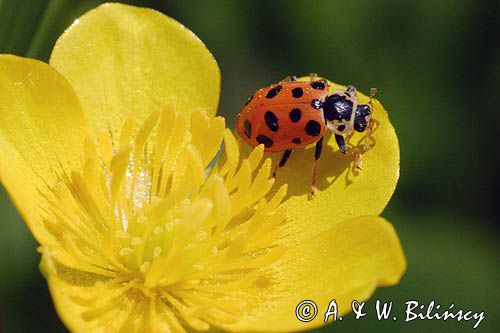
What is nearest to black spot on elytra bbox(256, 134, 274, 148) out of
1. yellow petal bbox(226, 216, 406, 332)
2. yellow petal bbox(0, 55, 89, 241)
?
yellow petal bbox(226, 216, 406, 332)

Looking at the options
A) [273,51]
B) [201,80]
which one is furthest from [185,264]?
[273,51]

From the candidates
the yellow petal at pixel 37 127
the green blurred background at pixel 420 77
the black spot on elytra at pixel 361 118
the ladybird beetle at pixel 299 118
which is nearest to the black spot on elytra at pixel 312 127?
the ladybird beetle at pixel 299 118

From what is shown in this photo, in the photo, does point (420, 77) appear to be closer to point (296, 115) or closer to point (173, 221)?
point (296, 115)

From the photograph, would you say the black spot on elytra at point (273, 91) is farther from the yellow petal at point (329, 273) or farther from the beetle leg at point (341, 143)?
the yellow petal at point (329, 273)

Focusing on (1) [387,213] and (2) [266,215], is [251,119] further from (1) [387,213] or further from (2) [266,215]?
(1) [387,213]

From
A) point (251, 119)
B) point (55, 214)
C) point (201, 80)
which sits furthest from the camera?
point (201, 80)

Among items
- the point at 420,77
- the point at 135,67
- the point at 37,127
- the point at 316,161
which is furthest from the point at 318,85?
the point at 420,77
